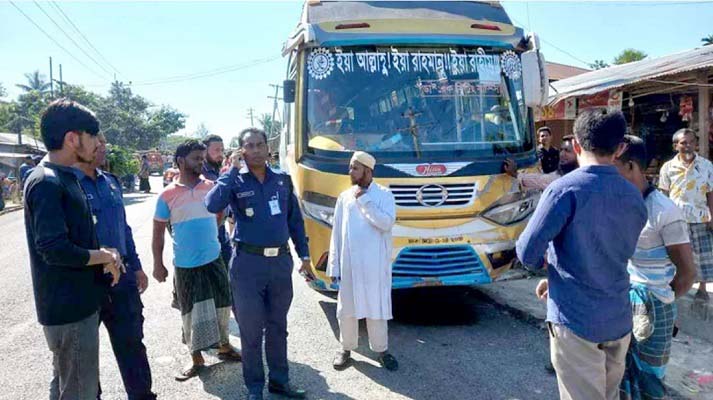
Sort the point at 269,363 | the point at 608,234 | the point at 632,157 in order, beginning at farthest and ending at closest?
the point at 269,363, the point at 632,157, the point at 608,234

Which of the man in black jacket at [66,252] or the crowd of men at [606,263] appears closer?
the crowd of men at [606,263]

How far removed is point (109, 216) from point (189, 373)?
60.0 inches

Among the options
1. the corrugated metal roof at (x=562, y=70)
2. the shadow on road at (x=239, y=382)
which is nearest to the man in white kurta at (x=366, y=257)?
the shadow on road at (x=239, y=382)

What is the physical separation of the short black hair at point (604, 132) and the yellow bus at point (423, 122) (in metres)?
2.35

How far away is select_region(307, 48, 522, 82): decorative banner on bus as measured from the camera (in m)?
4.76

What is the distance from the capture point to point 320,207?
4406 mm

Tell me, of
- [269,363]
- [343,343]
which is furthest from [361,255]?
[269,363]

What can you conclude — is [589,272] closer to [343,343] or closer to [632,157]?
[632,157]

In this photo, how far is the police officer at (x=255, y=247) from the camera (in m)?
3.29

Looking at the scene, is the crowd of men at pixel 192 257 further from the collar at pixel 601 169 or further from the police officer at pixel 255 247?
the collar at pixel 601 169

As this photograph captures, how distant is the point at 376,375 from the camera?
3832mm

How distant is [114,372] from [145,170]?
21.9 meters

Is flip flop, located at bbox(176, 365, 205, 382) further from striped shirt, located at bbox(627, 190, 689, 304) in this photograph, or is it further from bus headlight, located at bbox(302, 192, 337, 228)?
striped shirt, located at bbox(627, 190, 689, 304)

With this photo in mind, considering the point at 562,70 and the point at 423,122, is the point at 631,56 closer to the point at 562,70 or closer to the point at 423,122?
the point at 562,70
